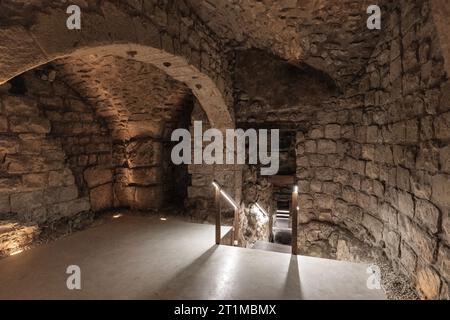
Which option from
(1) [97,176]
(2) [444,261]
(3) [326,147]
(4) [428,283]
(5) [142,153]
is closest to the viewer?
(2) [444,261]

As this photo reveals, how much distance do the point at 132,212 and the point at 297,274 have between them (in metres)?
3.26

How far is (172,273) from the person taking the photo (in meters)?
2.15

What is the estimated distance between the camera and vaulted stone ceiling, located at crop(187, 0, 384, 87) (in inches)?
106

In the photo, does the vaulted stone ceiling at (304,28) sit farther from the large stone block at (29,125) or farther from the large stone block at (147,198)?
the large stone block at (147,198)

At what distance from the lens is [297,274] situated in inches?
82.8

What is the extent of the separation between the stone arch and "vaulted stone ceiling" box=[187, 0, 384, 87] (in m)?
0.30

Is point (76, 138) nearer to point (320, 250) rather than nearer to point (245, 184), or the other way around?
point (245, 184)

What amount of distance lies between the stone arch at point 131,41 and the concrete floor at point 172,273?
1.56 metres

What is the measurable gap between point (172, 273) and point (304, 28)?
9.63 ft

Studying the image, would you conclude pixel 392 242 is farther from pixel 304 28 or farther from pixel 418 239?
pixel 304 28

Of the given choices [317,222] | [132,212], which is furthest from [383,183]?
[132,212]

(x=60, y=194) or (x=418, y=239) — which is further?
(x=60, y=194)

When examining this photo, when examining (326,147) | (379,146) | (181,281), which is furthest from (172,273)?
(326,147)
